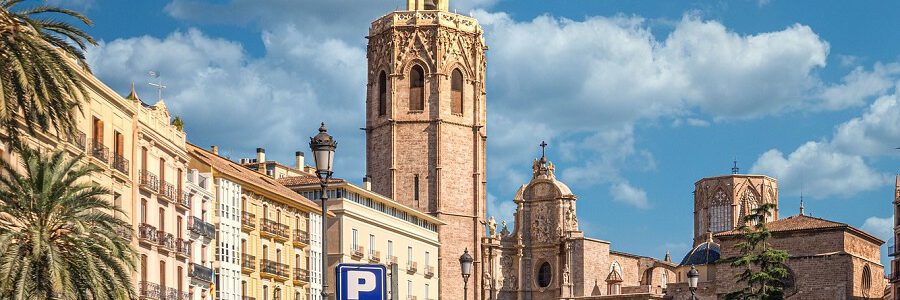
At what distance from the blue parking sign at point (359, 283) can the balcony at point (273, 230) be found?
46397 mm

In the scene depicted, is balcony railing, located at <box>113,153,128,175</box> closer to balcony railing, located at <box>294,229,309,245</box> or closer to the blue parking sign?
balcony railing, located at <box>294,229,309,245</box>

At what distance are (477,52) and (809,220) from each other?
24745 millimetres

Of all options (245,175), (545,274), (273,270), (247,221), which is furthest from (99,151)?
(545,274)

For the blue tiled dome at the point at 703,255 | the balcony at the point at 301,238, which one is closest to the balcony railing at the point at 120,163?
the balcony at the point at 301,238

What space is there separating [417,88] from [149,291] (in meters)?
55.9

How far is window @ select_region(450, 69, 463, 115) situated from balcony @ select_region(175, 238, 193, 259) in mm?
49997

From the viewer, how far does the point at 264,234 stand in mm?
75188

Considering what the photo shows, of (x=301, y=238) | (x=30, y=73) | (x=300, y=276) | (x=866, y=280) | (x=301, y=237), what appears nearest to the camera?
(x=30, y=73)

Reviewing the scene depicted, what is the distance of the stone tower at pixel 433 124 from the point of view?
11106 centimetres

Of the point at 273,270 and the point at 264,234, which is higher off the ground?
the point at 264,234

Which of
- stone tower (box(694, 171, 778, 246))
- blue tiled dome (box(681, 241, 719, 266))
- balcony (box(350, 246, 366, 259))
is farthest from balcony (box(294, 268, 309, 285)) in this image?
stone tower (box(694, 171, 778, 246))

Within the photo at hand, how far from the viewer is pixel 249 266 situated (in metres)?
72.9

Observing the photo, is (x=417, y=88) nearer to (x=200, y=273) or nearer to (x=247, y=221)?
(x=247, y=221)

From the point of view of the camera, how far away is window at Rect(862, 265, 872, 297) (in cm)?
10019
